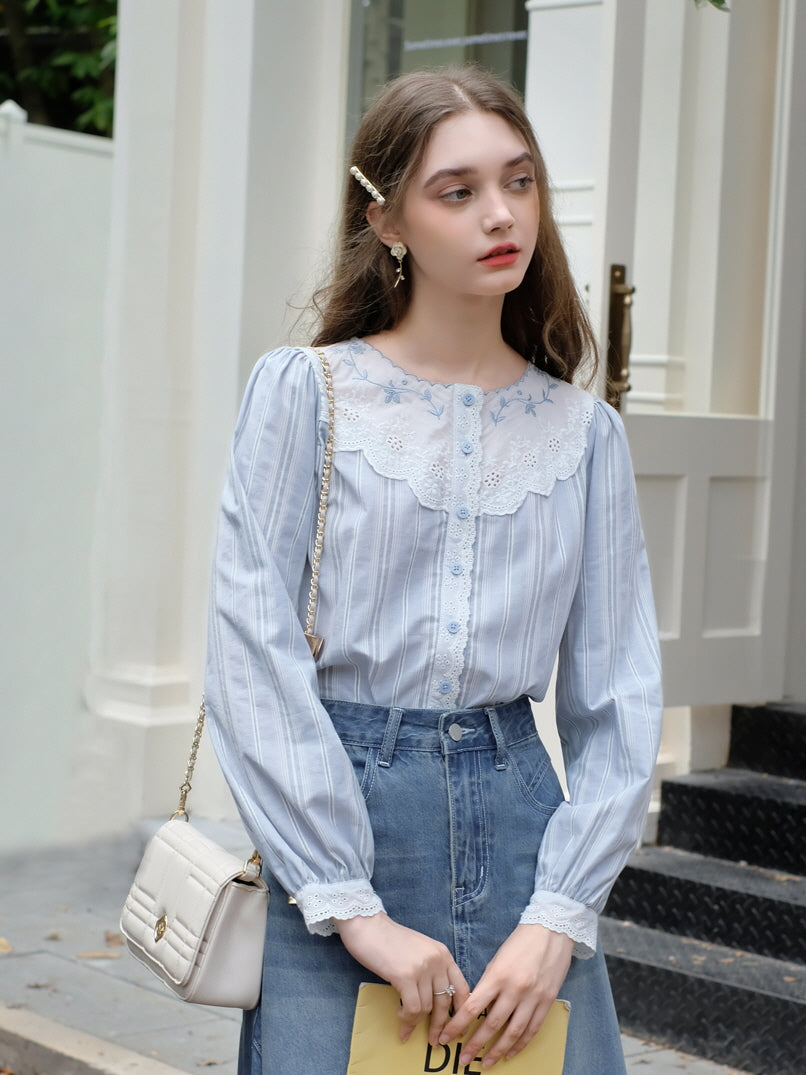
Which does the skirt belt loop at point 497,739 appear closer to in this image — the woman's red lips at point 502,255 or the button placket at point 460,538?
the button placket at point 460,538

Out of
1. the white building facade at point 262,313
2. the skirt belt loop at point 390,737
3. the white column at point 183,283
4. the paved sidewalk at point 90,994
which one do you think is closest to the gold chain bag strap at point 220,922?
the skirt belt loop at point 390,737

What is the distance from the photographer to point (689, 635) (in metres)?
4.39

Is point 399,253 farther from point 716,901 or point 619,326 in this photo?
point 716,901

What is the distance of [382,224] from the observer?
175 centimetres

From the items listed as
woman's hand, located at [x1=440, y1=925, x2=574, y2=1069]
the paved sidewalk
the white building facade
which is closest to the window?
the white building facade

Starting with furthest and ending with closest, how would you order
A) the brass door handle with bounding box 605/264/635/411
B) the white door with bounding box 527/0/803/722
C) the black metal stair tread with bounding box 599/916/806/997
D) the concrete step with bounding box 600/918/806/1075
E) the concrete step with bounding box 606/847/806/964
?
the white door with bounding box 527/0/803/722 < the brass door handle with bounding box 605/264/635/411 < the concrete step with bounding box 606/847/806/964 < the black metal stair tread with bounding box 599/916/806/997 < the concrete step with bounding box 600/918/806/1075

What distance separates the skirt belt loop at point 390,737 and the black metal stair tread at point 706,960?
2.21 meters

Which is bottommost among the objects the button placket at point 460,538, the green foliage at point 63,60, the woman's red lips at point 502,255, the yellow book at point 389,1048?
the yellow book at point 389,1048

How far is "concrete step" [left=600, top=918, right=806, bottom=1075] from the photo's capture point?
3.51m

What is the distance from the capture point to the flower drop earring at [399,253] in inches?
68.6

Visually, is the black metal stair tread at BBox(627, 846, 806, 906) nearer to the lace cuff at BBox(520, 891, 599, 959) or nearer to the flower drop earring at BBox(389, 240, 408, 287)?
the lace cuff at BBox(520, 891, 599, 959)

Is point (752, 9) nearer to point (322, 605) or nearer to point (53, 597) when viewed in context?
point (53, 597)

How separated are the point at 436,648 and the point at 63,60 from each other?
5279 mm

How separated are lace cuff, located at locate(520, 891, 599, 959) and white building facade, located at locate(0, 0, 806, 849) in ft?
8.67
